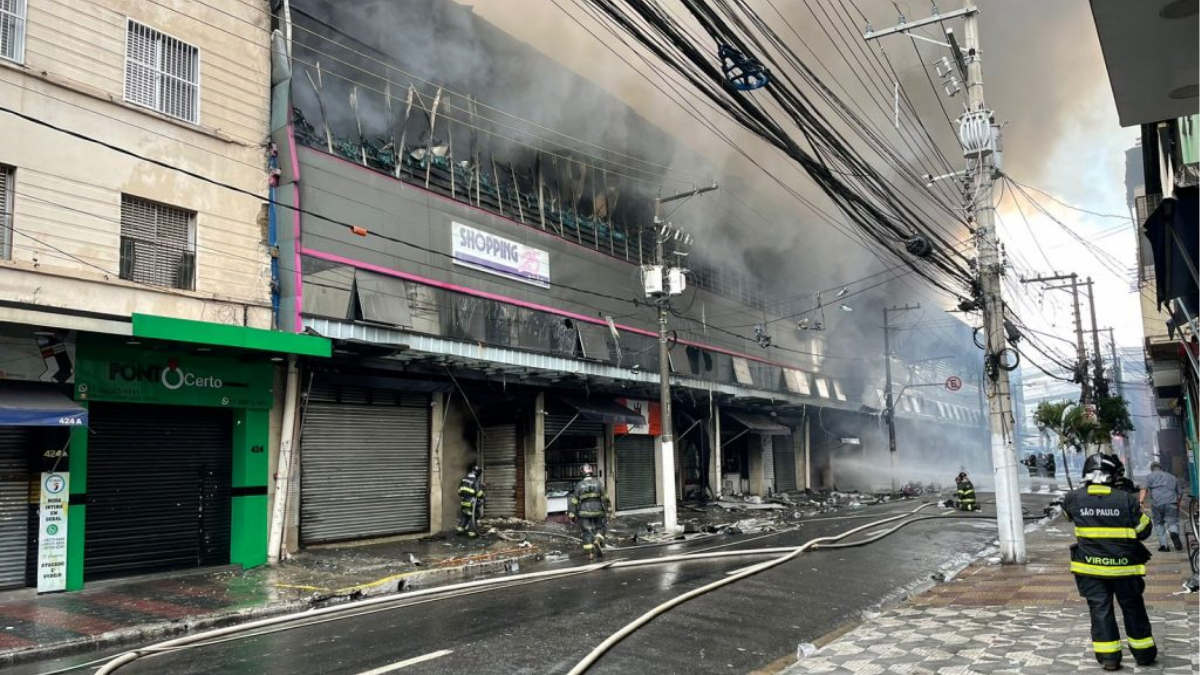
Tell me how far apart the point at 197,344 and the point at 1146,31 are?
1126 cm

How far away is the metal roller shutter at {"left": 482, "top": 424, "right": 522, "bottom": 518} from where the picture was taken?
19.5 metres

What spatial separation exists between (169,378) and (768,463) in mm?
22809

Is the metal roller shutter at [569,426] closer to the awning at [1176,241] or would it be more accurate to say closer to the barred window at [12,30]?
the barred window at [12,30]

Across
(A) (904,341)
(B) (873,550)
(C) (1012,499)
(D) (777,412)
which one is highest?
(A) (904,341)

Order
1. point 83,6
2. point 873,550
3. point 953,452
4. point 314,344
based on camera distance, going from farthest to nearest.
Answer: point 953,452
point 873,550
point 314,344
point 83,6

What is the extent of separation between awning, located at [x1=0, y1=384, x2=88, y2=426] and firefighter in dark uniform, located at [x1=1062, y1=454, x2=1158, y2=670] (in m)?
10.7

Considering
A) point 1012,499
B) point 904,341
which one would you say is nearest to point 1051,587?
point 1012,499

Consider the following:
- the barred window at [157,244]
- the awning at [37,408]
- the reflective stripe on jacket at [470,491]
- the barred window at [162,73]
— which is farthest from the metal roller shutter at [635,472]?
the awning at [37,408]

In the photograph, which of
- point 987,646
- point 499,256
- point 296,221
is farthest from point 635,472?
point 987,646

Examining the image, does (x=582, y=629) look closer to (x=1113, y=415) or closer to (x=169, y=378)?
(x=169, y=378)

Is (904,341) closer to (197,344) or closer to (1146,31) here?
(197,344)

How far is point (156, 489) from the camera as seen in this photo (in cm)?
1203

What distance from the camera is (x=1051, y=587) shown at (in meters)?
9.51

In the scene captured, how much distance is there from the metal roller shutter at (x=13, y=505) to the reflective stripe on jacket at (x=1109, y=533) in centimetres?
1168
